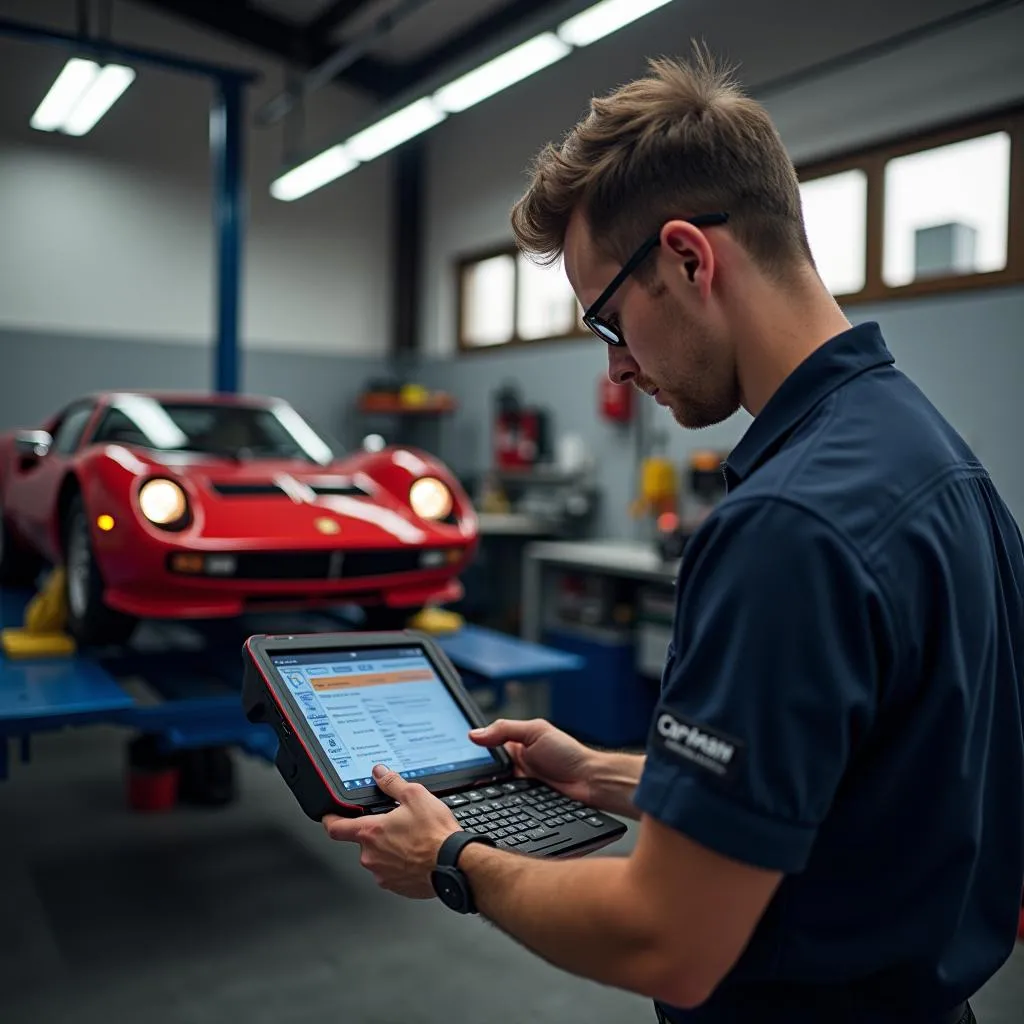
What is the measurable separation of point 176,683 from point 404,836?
2.15 m

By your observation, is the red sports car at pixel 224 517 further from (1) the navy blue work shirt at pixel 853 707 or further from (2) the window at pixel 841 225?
(2) the window at pixel 841 225

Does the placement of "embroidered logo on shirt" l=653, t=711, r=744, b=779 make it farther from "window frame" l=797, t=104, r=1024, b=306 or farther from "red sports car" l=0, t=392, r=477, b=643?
"window frame" l=797, t=104, r=1024, b=306

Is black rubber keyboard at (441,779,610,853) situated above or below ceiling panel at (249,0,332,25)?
below

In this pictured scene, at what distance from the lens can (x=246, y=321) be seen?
7496 mm

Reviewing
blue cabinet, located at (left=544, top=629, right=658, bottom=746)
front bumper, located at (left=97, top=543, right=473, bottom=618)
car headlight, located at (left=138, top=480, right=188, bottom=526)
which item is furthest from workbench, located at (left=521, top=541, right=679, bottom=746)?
car headlight, located at (left=138, top=480, right=188, bottom=526)

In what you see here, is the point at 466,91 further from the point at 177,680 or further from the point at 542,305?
the point at 177,680

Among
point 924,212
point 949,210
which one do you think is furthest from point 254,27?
point 949,210

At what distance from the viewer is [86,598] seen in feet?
9.04

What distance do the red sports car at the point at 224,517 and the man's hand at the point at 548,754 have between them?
5.18 ft

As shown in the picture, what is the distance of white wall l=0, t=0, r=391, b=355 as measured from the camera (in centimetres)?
651

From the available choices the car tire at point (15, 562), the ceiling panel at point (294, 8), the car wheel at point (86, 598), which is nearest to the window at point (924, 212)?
the car wheel at point (86, 598)

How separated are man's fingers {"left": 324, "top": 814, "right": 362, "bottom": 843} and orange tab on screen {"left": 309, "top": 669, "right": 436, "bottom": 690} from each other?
0.21 metres

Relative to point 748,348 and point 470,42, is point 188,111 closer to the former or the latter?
point 470,42

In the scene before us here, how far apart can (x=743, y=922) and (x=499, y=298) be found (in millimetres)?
6967
